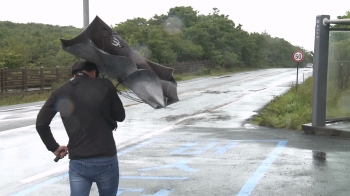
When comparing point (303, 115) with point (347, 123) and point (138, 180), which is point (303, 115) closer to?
point (347, 123)

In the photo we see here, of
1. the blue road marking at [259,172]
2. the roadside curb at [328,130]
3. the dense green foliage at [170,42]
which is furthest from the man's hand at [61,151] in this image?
the dense green foliage at [170,42]

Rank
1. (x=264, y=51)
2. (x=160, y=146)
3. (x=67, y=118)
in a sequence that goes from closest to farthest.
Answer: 1. (x=67, y=118)
2. (x=160, y=146)
3. (x=264, y=51)

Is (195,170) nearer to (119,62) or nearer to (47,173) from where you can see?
(47,173)

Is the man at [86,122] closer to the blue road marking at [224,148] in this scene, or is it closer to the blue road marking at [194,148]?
the blue road marking at [194,148]

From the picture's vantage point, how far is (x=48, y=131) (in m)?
4.32

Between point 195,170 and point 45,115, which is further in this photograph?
point 195,170

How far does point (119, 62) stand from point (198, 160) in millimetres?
5351

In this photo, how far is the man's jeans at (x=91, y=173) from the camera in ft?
13.7

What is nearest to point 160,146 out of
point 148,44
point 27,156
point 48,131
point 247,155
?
point 247,155

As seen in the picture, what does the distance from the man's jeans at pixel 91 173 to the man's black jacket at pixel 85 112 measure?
5 cm

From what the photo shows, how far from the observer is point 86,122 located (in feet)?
13.7

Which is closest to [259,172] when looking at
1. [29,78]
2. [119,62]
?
[119,62]

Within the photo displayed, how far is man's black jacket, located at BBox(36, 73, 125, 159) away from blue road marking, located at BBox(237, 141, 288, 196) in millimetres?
3164

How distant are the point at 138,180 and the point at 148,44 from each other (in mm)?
41007
